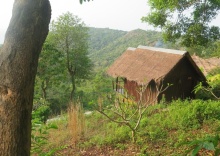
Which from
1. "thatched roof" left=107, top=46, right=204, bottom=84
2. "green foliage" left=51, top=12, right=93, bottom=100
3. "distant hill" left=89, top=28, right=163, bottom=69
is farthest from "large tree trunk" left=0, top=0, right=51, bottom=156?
"distant hill" left=89, top=28, right=163, bottom=69

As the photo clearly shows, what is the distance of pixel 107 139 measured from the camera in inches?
207

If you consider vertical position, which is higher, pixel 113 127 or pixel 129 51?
pixel 129 51

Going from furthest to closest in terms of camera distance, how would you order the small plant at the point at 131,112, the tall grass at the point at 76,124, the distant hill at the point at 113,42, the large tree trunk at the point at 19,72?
the distant hill at the point at 113,42
the tall grass at the point at 76,124
the small plant at the point at 131,112
the large tree trunk at the point at 19,72

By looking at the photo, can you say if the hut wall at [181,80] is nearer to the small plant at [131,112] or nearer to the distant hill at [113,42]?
the small plant at [131,112]

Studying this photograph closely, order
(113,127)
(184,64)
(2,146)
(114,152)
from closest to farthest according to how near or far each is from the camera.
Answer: (2,146) < (114,152) < (113,127) < (184,64)

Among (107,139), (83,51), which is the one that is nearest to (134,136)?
(107,139)

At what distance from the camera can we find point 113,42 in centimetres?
4531

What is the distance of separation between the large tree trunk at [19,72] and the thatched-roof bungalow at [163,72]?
26.7ft

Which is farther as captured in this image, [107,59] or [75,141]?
[107,59]

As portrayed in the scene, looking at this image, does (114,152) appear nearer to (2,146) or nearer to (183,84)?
(2,146)

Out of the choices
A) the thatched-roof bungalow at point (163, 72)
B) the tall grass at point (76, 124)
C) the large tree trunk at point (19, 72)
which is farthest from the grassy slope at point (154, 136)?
the thatched-roof bungalow at point (163, 72)

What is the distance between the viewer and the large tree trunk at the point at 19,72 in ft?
5.32

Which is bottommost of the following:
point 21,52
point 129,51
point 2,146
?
point 2,146

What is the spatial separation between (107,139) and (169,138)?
1.23 m
